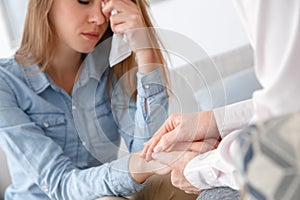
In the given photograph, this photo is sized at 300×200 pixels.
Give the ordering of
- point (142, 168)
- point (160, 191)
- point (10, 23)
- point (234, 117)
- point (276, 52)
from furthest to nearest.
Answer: point (10, 23), point (160, 191), point (142, 168), point (234, 117), point (276, 52)

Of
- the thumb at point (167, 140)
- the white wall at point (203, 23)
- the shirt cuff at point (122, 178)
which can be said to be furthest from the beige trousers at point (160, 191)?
the white wall at point (203, 23)

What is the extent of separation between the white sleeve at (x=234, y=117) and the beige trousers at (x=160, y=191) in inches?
9.5

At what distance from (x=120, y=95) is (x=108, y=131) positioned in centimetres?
9

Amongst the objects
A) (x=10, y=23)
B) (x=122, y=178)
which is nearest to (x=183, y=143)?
(x=122, y=178)

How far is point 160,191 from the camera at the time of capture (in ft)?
3.31

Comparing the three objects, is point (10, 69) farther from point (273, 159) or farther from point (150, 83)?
point (273, 159)

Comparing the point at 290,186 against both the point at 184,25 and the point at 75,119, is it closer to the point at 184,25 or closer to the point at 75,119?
the point at 75,119

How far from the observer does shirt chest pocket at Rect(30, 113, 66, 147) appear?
106cm

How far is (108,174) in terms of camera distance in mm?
A: 923

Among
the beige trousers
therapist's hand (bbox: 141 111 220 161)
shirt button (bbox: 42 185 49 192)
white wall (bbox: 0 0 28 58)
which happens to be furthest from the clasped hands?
white wall (bbox: 0 0 28 58)

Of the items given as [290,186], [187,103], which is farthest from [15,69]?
[290,186]

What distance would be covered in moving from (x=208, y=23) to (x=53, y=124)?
0.76m

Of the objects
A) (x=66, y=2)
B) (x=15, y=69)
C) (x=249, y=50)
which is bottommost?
(x=249, y=50)

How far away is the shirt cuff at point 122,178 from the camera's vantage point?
0.91 m
